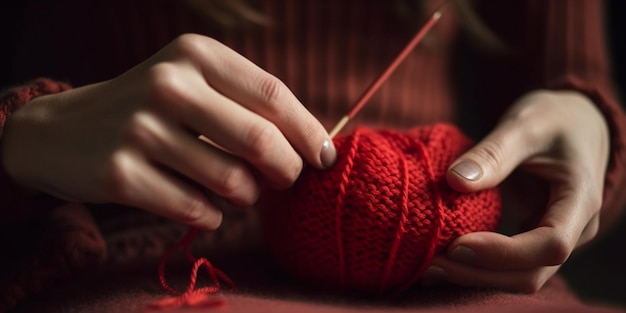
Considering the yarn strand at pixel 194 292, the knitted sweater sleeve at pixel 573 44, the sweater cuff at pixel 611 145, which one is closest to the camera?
the yarn strand at pixel 194 292

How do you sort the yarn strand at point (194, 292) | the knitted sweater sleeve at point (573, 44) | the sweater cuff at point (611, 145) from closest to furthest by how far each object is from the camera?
the yarn strand at point (194, 292), the sweater cuff at point (611, 145), the knitted sweater sleeve at point (573, 44)

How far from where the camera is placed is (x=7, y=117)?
0.57 metres

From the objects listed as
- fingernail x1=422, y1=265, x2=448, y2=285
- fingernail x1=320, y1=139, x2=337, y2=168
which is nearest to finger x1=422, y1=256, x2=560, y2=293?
fingernail x1=422, y1=265, x2=448, y2=285

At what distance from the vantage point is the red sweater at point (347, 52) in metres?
0.77

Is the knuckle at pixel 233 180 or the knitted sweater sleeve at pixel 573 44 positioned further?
the knitted sweater sleeve at pixel 573 44

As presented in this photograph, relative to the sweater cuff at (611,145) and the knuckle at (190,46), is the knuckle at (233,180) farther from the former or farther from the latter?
the sweater cuff at (611,145)

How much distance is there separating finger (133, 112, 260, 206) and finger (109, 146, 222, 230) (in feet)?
0.04

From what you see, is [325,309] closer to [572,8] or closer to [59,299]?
[59,299]

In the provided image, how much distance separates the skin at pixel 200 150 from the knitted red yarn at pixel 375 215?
0.02m

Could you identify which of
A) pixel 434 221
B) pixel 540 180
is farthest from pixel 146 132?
pixel 540 180

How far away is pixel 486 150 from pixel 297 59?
34cm

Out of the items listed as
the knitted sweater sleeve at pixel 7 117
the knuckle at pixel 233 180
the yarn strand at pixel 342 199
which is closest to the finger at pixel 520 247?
the yarn strand at pixel 342 199

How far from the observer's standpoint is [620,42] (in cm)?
116

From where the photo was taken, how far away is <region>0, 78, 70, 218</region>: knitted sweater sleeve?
57cm
